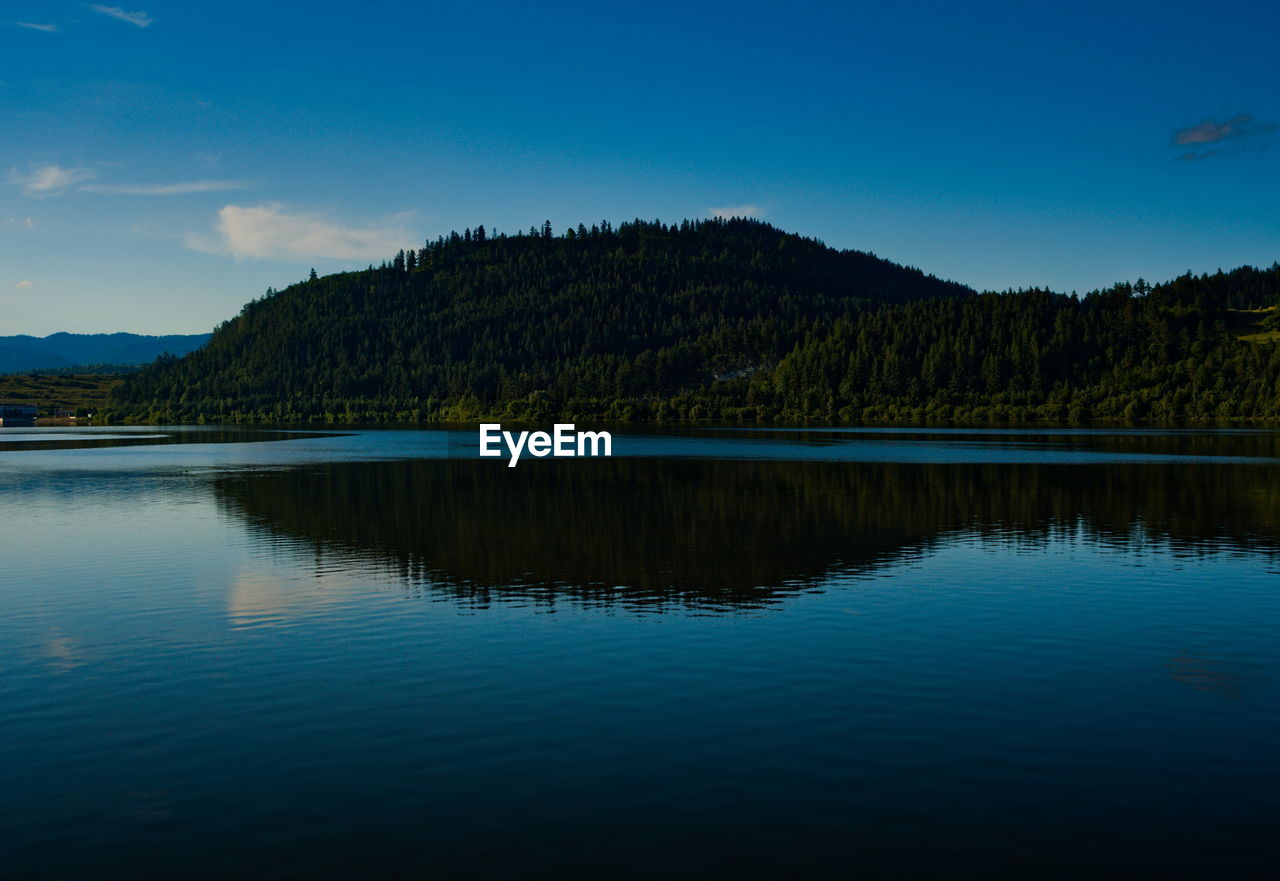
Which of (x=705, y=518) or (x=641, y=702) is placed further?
(x=705, y=518)

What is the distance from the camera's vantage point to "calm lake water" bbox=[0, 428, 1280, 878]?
15102 mm

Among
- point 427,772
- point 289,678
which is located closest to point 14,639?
point 289,678

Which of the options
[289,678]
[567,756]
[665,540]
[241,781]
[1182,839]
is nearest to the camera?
[1182,839]

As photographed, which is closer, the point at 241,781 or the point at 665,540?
the point at 241,781

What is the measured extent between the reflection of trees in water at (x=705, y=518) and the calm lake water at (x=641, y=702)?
1.65 feet

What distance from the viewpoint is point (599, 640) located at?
92.2ft

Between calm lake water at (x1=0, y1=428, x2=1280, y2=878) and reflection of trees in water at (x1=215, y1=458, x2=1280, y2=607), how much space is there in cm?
50

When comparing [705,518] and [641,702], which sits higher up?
[705,518]

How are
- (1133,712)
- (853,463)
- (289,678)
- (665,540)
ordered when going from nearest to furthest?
(1133,712)
(289,678)
(665,540)
(853,463)

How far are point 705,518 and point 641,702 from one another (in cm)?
3663

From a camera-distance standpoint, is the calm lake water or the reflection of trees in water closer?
the calm lake water

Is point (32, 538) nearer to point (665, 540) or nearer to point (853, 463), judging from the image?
point (665, 540)

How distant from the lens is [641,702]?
22.1 metres

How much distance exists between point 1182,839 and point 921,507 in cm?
5014
